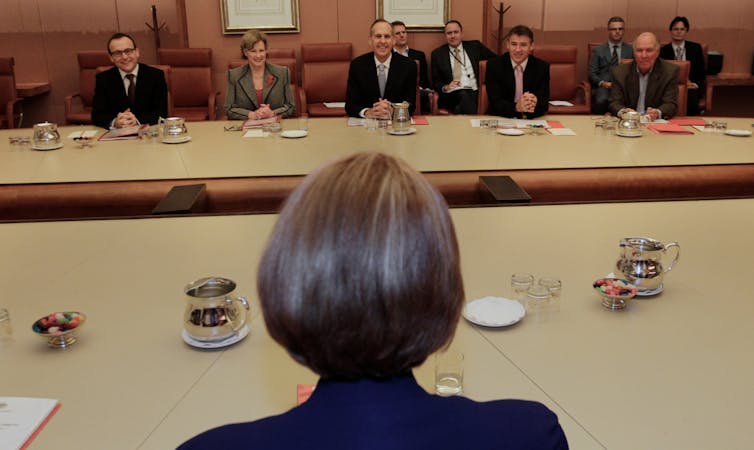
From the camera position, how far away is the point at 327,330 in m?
0.72

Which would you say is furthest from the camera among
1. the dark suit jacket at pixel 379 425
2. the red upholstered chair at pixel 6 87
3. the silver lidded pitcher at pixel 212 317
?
the red upholstered chair at pixel 6 87

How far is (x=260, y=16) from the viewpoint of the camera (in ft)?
20.8

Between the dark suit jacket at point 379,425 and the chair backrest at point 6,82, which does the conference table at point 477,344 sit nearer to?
the dark suit jacket at point 379,425

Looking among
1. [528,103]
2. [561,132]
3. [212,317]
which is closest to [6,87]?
[528,103]

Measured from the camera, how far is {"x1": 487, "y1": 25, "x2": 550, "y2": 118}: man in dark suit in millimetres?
4504

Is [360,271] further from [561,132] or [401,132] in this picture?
[561,132]

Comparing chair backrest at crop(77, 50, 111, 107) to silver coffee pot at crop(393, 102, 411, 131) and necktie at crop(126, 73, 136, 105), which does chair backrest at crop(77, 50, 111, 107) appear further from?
silver coffee pot at crop(393, 102, 411, 131)

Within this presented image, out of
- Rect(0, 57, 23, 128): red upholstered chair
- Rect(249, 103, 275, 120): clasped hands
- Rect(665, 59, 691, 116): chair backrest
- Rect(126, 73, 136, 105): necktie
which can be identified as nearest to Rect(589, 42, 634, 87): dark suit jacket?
Rect(665, 59, 691, 116): chair backrest

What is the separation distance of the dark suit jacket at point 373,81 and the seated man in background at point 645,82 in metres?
1.34

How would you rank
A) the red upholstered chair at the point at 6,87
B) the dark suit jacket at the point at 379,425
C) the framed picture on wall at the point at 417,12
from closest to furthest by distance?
the dark suit jacket at the point at 379,425, the red upholstered chair at the point at 6,87, the framed picture on wall at the point at 417,12

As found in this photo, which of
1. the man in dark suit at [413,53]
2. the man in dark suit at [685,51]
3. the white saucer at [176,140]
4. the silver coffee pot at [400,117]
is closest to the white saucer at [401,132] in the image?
the silver coffee pot at [400,117]

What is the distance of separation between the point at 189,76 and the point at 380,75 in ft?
6.66

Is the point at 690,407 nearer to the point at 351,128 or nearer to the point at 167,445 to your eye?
the point at 167,445

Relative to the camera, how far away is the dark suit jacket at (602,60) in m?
6.64
